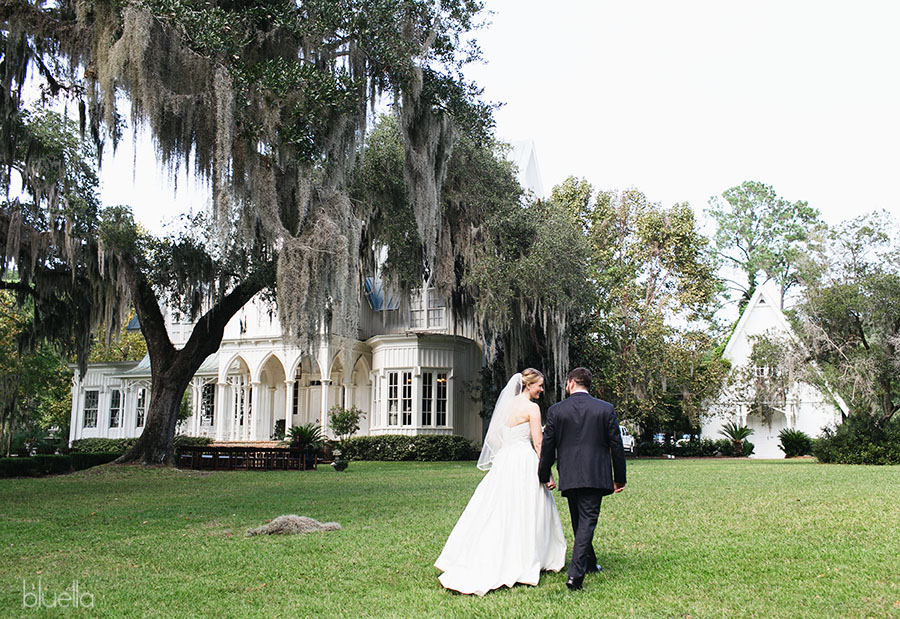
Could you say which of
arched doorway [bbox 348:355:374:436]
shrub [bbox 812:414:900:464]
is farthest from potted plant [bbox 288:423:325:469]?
shrub [bbox 812:414:900:464]

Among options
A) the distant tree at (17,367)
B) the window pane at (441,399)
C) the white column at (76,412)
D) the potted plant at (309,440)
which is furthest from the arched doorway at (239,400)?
the white column at (76,412)

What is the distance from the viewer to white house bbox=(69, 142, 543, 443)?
85.7ft

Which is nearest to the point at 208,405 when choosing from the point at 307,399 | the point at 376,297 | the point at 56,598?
the point at 307,399

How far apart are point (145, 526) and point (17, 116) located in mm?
7851

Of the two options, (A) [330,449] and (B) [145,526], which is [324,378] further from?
(B) [145,526]

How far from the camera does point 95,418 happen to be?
3127cm

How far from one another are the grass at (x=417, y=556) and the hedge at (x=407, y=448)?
12904mm

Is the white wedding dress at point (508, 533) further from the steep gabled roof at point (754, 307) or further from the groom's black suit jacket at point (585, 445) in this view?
the steep gabled roof at point (754, 307)

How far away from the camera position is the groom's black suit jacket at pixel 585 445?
5.38m

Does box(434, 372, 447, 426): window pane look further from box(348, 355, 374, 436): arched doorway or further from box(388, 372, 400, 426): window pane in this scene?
box(348, 355, 374, 436): arched doorway

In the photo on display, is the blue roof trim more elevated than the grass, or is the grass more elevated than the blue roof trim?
the blue roof trim

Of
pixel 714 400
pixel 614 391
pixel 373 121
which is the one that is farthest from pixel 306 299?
A: pixel 714 400

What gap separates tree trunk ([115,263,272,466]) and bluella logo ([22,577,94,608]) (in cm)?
1266

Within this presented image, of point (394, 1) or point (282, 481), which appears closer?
point (394, 1)
